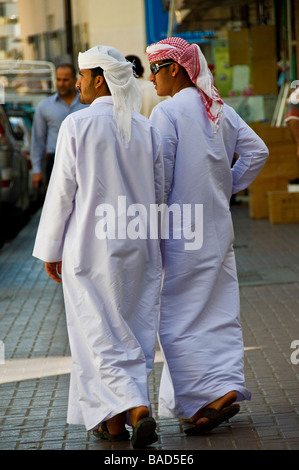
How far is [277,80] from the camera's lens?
1802cm

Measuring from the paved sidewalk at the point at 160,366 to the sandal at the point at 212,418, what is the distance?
51mm

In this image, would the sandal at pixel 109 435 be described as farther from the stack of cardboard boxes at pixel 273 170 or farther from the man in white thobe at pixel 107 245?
the stack of cardboard boxes at pixel 273 170

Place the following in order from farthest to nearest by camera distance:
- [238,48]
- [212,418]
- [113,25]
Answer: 1. [113,25]
2. [238,48]
3. [212,418]

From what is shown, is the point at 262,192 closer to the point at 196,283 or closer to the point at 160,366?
the point at 160,366

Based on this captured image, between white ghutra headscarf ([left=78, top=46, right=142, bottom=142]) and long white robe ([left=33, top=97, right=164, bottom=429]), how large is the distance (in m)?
0.04

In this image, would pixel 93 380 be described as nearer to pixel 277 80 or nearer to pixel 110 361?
pixel 110 361

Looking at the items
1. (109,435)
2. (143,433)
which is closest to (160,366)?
(109,435)


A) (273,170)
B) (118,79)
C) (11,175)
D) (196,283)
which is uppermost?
(118,79)

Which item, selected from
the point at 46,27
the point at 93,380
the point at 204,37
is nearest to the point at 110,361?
the point at 93,380

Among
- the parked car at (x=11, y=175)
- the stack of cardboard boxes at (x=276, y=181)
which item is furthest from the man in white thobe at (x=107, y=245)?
the stack of cardboard boxes at (x=276, y=181)

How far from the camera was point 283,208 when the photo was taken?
14.4 metres

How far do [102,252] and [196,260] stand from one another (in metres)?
0.55

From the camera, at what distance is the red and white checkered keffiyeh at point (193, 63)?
5.05 metres

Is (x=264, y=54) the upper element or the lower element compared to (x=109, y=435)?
upper
